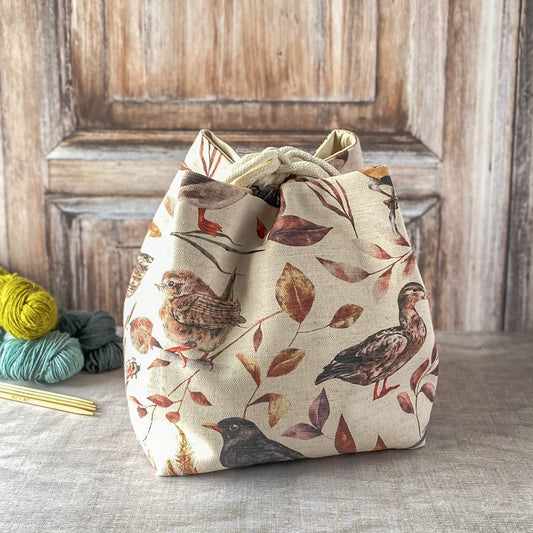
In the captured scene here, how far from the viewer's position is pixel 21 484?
2.09 ft

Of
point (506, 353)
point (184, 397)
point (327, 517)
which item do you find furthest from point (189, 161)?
point (506, 353)

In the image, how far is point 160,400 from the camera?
2.11 feet

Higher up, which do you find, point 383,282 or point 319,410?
point 383,282

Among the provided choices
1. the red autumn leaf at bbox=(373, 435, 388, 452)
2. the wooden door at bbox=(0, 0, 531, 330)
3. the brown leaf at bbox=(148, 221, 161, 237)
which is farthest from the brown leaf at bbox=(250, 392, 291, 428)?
the wooden door at bbox=(0, 0, 531, 330)

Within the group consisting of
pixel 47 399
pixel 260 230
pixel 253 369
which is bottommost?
pixel 47 399

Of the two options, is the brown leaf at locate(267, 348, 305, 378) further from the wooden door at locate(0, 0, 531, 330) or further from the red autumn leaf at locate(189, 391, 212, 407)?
the wooden door at locate(0, 0, 531, 330)

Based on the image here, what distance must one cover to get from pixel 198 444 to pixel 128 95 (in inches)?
23.4

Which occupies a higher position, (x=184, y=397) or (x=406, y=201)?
(x=406, y=201)

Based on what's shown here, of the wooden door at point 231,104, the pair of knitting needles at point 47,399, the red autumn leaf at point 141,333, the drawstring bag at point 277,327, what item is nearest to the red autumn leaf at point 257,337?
Result: the drawstring bag at point 277,327

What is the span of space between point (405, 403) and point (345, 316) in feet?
0.37

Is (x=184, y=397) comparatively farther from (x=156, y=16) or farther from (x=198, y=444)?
(x=156, y=16)

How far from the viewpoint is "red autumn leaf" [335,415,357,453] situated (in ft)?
2.17

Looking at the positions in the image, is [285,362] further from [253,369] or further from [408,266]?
[408,266]

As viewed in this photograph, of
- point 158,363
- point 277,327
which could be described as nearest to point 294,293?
point 277,327
